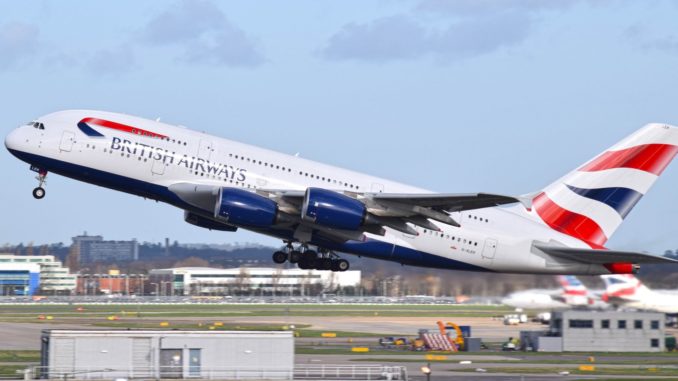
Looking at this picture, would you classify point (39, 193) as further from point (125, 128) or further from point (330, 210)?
point (330, 210)

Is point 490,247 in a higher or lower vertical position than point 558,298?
higher

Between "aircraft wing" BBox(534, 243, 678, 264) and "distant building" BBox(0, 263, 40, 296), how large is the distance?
90390mm

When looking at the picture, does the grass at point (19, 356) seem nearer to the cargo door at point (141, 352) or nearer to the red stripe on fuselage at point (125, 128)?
the cargo door at point (141, 352)

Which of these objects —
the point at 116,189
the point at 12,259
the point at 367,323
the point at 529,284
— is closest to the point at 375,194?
the point at 116,189

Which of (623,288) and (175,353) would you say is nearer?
(175,353)

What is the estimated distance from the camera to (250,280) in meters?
104

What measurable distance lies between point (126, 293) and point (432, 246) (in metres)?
84.3

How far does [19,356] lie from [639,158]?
102ft


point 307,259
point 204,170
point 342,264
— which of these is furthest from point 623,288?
point 204,170

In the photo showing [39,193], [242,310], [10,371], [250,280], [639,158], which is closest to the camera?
[10,371]

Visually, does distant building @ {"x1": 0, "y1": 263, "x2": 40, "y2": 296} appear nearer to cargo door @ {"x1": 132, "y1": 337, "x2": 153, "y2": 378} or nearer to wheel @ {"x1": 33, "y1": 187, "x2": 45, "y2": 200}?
wheel @ {"x1": 33, "y1": 187, "x2": 45, "y2": 200}

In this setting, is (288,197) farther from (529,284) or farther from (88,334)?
(529,284)

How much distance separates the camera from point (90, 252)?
185125 millimetres

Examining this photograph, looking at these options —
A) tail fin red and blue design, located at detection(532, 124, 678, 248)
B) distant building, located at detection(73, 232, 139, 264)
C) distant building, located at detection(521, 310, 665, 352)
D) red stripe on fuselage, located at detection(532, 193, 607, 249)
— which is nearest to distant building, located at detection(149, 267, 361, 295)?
distant building, located at detection(521, 310, 665, 352)
